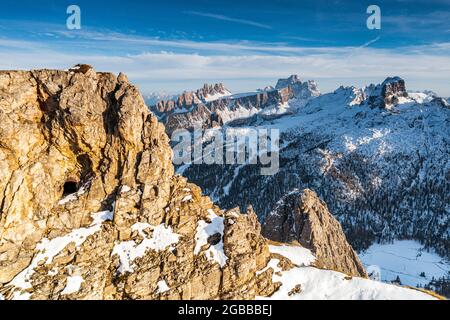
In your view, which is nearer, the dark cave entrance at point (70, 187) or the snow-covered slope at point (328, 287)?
the snow-covered slope at point (328, 287)

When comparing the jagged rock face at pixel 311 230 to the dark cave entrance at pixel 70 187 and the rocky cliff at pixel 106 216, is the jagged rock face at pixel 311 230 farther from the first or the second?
the dark cave entrance at pixel 70 187

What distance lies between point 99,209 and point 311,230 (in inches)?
3057

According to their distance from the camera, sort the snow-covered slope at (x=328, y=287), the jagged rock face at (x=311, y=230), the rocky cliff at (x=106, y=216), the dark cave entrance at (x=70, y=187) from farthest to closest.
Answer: the jagged rock face at (x=311, y=230) → the dark cave entrance at (x=70, y=187) → the snow-covered slope at (x=328, y=287) → the rocky cliff at (x=106, y=216)

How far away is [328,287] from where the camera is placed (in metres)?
75.1

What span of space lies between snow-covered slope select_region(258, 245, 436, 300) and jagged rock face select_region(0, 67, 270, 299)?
6067mm

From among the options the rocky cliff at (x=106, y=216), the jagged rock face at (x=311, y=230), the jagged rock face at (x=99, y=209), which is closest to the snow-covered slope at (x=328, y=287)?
the rocky cliff at (x=106, y=216)

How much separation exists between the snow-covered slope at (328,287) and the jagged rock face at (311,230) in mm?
37778

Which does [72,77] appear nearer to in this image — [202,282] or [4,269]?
[4,269]

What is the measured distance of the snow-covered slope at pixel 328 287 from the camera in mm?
70188

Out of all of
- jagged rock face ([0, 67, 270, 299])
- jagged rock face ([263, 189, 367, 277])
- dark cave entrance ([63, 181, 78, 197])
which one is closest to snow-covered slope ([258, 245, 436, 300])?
jagged rock face ([0, 67, 270, 299])
